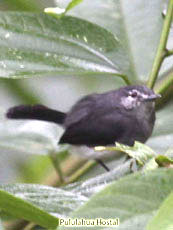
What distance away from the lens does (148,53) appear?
2594 millimetres

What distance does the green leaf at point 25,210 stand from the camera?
3.85 ft

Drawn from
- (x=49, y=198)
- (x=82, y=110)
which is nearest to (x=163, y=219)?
(x=49, y=198)

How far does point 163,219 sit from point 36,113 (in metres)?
2.23

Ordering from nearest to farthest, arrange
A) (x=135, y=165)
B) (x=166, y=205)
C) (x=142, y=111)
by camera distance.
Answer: (x=166, y=205), (x=135, y=165), (x=142, y=111)

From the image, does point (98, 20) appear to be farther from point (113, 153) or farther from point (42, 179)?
point (42, 179)

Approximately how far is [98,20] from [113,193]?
1.74 m

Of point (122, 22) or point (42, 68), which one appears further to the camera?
point (122, 22)

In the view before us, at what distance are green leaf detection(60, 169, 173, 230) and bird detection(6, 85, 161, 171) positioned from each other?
1.70 metres

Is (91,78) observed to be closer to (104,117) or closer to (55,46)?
(104,117)

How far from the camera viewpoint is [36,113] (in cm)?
308

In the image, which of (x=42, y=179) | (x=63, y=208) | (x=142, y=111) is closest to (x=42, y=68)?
(x=63, y=208)

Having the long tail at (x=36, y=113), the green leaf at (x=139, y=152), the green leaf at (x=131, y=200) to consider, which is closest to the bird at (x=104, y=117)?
the long tail at (x=36, y=113)

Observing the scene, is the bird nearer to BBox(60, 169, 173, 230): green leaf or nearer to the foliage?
the foliage

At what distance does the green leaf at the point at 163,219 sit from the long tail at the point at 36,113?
202cm
